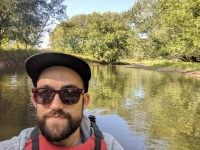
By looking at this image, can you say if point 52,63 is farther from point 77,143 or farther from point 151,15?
point 151,15

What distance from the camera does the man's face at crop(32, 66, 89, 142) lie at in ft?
7.13

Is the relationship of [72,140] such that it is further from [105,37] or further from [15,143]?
[105,37]

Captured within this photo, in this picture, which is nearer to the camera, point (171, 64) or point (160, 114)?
point (160, 114)

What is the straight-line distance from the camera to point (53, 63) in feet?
7.44

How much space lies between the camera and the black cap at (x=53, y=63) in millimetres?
2199

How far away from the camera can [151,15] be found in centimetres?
6788

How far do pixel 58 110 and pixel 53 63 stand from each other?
303 mm

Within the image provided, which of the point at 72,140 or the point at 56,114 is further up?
the point at 56,114

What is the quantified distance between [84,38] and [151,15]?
18.3 meters

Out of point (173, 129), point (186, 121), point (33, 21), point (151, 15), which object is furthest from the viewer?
point (151, 15)

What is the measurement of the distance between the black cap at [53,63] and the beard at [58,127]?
292mm

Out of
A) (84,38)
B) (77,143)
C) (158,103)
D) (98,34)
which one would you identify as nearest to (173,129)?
(158,103)

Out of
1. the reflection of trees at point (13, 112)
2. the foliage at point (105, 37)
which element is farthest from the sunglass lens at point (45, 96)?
the foliage at point (105, 37)

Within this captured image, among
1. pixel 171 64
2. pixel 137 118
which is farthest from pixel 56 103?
pixel 171 64
